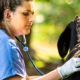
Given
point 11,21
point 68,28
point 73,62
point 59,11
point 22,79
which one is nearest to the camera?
point 73,62

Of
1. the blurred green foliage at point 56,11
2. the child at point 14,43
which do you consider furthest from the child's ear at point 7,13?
the blurred green foliage at point 56,11

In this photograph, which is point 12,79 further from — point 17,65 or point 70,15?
point 70,15

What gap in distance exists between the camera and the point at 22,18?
126 centimetres

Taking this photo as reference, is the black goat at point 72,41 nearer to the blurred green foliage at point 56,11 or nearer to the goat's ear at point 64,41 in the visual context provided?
the goat's ear at point 64,41

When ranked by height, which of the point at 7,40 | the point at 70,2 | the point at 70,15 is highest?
the point at 7,40

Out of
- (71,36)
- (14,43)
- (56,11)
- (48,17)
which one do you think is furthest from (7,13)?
(48,17)

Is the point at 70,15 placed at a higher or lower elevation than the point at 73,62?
lower

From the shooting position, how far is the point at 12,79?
109 centimetres

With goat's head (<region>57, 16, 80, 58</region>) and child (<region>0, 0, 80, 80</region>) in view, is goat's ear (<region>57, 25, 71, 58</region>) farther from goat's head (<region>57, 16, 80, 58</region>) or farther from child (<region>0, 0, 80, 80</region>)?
child (<region>0, 0, 80, 80</region>)

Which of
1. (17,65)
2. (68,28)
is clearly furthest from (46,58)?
(17,65)

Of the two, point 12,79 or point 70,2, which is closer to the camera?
point 12,79

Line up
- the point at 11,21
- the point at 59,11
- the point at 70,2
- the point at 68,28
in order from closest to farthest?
1. the point at 11,21
2. the point at 68,28
3. the point at 70,2
4. the point at 59,11

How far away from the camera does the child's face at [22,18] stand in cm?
125

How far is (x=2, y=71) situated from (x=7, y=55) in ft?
0.36
